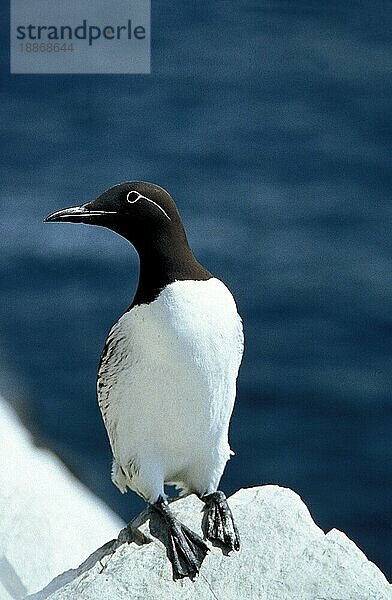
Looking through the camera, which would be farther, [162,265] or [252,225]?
[252,225]

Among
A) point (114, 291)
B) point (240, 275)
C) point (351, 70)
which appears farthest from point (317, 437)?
point (351, 70)

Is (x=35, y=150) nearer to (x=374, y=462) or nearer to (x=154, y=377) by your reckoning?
(x=374, y=462)

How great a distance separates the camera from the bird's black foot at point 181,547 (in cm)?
204

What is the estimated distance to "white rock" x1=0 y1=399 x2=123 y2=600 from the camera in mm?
3248

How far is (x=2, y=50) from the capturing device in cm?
514

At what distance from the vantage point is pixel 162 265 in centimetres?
201

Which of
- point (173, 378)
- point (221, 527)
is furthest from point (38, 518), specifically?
point (173, 378)

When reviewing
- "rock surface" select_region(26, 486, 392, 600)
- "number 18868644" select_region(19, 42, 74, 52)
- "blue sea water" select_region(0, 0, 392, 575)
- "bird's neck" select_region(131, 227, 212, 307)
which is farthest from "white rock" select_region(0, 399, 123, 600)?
"number 18868644" select_region(19, 42, 74, 52)

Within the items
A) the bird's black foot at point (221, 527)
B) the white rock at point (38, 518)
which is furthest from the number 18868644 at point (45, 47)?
the bird's black foot at point (221, 527)

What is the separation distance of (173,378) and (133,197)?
1.16 ft

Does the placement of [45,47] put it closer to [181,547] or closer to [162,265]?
[162,265]

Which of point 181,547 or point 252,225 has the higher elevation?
point 181,547

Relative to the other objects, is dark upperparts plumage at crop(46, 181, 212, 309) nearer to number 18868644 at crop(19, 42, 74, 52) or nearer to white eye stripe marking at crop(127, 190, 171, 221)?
white eye stripe marking at crop(127, 190, 171, 221)

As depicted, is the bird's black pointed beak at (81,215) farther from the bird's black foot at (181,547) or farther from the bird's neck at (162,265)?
the bird's black foot at (181,547)
